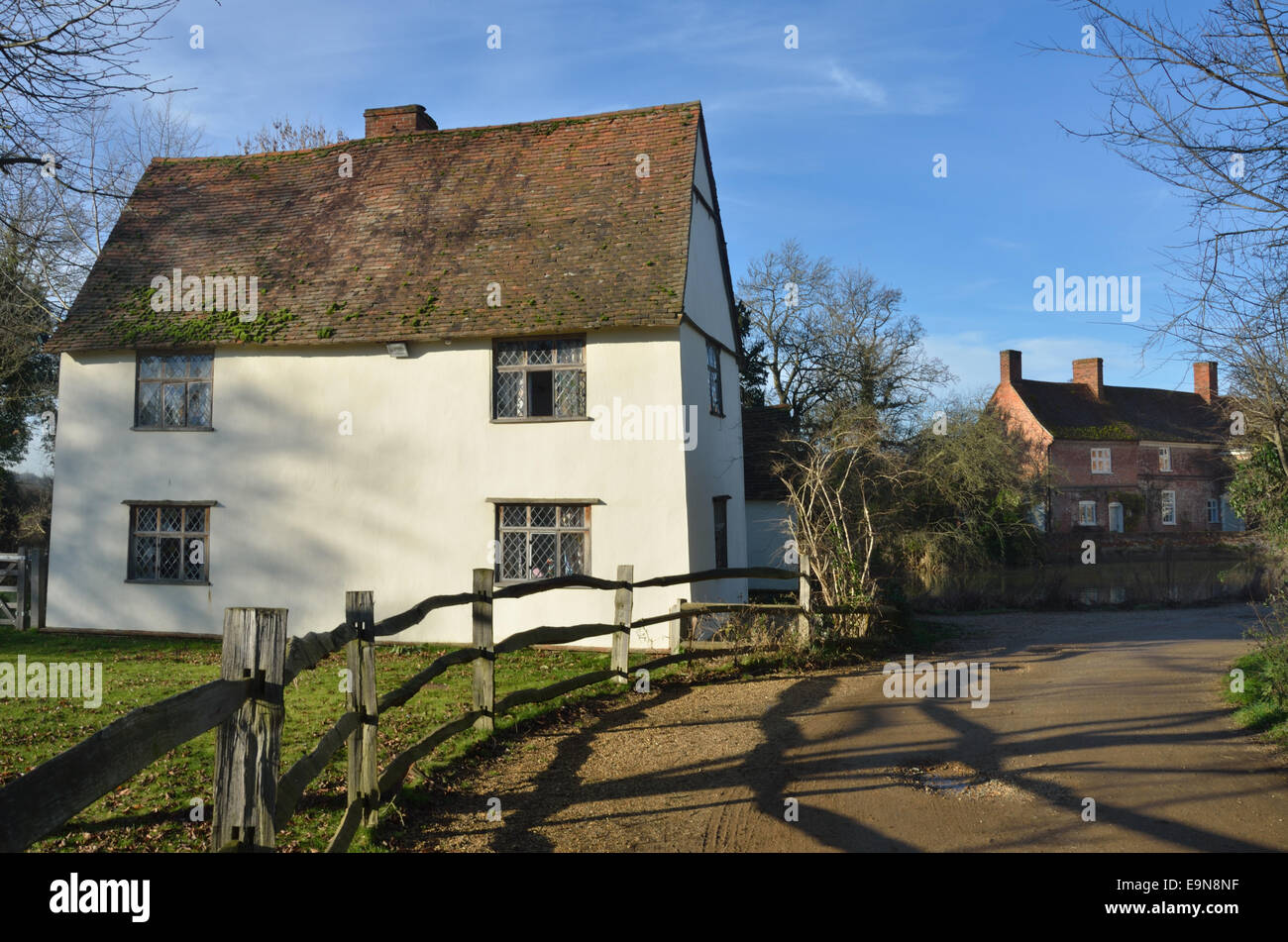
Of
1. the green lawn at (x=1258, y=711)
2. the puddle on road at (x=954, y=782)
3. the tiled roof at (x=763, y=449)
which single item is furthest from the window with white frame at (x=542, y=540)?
the green lawn at (x=1258, y=711)

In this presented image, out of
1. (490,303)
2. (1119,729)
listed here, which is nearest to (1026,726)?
(1119,729)

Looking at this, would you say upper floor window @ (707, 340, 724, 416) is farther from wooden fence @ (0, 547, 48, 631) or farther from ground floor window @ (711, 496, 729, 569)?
wooden fence @ (0, 547, 48, 631)

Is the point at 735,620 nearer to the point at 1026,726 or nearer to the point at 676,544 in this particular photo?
the point at 676,544

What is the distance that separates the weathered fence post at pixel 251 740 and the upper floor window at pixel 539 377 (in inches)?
446

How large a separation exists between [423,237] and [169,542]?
7163mm

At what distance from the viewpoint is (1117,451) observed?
43.4m

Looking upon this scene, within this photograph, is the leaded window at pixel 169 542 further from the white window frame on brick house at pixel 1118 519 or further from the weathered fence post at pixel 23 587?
the white window frame on brick house at pixel 1118 519

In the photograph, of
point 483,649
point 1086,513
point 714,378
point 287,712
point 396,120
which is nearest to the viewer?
A: point 483,649

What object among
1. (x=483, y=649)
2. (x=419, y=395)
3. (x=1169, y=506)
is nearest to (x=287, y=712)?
(x=483, y=649)

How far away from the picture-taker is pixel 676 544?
14.9m

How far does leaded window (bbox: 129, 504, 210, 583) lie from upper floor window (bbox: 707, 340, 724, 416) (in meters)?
9.34

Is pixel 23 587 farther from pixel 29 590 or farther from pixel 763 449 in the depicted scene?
pixel 763 449

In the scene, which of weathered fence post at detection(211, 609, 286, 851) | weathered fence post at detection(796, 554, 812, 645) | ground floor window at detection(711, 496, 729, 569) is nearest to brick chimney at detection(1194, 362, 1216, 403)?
ground floor window at detection(711, 496, 729, 569)

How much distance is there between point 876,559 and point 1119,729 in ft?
54.9
